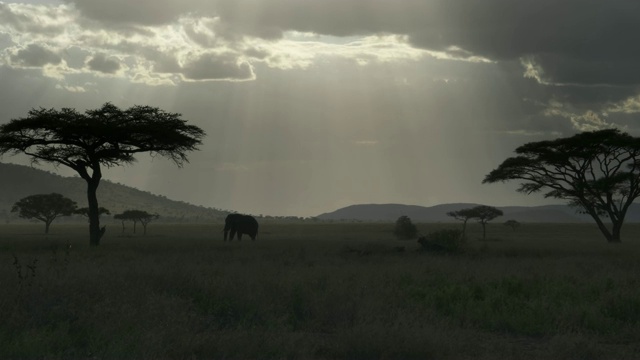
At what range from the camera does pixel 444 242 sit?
3203cm

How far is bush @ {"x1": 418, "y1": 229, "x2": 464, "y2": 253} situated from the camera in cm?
3131

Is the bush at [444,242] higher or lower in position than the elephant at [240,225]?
lower

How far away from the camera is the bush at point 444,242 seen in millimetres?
31314

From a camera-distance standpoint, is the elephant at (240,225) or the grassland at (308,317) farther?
the elephant at (240,225)

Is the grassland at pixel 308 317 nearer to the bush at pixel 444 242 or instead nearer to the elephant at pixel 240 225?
the bush at pixel 444 242

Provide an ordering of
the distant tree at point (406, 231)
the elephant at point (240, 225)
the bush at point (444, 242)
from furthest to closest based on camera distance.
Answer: the distant tree at point (406, 231) → the elephant at point (240, 225) → the bush at point (444, 242)

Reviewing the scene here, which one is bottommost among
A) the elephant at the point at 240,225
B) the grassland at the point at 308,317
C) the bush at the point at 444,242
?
the grassland at the point at 308,317

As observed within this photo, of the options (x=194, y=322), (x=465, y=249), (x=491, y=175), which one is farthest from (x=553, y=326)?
(x=491, y=175)

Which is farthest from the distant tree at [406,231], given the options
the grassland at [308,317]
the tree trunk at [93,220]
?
the grassland at [308,317]

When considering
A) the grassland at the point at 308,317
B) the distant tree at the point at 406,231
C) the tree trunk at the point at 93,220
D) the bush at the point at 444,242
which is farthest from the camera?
the distant tree at the point at 406,231

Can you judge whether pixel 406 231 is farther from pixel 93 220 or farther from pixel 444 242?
pixel 93 220

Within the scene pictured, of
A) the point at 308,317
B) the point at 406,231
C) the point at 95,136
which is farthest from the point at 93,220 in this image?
the point at 406,231

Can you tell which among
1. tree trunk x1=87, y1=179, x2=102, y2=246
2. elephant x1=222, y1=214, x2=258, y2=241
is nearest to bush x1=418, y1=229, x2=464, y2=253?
tree trunk x1=87, y1=179, x2=102, y2=246

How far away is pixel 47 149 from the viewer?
37.7 meters
